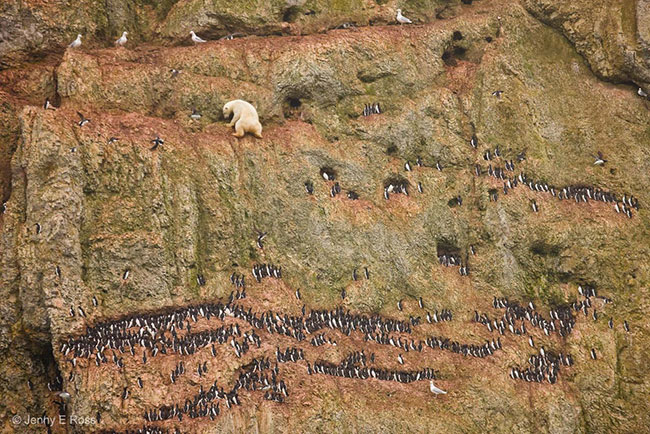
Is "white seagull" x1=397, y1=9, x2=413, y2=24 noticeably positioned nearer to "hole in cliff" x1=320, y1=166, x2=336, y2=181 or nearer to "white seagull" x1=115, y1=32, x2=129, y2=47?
"hole in cliff" x1=320, y1=166, x2=336, y2=181

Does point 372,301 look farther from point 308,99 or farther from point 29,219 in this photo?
point 29,219

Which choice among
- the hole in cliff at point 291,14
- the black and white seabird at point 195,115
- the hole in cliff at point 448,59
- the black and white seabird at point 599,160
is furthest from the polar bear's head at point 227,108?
the black and white seabird at point 599,160

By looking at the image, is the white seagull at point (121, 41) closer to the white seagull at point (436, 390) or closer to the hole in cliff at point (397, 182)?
the hole in cliff at point (397, 182)

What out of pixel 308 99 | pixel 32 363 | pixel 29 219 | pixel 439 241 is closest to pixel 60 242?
pixel 29 219

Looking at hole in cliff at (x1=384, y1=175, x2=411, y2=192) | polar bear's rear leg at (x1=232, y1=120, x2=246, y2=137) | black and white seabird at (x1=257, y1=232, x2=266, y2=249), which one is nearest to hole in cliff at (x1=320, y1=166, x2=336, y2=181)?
hole in cliff at (x1=384, y1=175, x2=411, y2=192)

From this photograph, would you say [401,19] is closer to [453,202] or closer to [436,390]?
[453,202]
